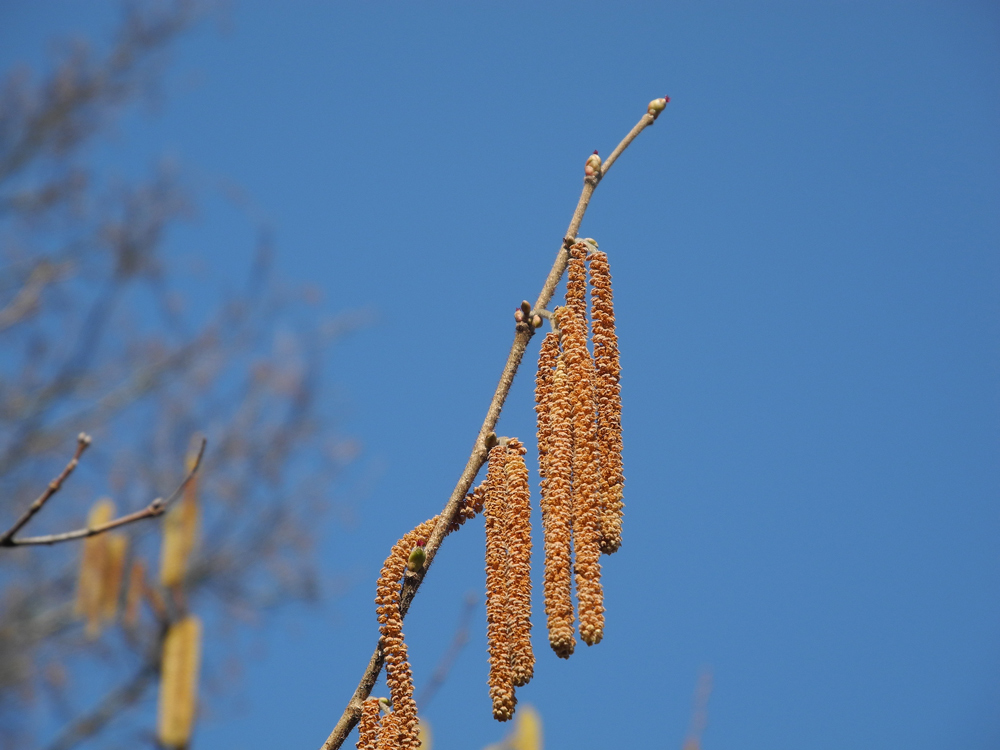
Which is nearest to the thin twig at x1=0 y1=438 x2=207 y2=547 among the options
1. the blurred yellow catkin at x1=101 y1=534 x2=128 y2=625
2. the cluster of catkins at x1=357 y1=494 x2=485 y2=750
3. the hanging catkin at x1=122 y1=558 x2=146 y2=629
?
the hanging catkin at x1=122 y1=558 x2=146 y2=629

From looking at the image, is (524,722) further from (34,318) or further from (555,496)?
(34,318)

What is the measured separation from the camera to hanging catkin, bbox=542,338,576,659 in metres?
1.52

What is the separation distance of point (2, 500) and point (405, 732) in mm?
6628

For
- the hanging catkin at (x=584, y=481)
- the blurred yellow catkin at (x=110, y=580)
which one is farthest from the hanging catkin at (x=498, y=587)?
the blurred yellow catkin at (x=110, y=580)

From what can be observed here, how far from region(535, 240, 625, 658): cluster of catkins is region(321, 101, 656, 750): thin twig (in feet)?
0.15

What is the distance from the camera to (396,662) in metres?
1.58

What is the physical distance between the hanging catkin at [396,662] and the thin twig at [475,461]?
1.5 inches

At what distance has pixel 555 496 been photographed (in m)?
1.62

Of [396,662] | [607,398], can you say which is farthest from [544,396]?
[396,662]

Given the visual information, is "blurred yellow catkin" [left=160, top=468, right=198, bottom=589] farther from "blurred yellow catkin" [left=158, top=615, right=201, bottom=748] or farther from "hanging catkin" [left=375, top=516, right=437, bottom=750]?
"hanging catkin" [left=375, top=516, right=437, bottom=750]

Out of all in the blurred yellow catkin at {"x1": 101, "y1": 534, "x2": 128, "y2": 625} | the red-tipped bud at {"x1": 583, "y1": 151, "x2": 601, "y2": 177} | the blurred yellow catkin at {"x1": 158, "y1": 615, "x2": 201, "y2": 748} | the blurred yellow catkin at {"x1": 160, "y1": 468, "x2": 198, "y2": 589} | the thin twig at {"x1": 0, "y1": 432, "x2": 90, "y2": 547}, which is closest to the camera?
the blurred yellow catkin at {"x1": 158, "y1": 615, "x2": 201, "y2": 748}

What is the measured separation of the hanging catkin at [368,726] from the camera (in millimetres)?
1597

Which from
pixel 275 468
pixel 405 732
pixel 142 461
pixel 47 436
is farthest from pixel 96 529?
pixel 275 468

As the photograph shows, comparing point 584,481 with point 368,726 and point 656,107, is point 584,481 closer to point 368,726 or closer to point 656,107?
point 368,726
